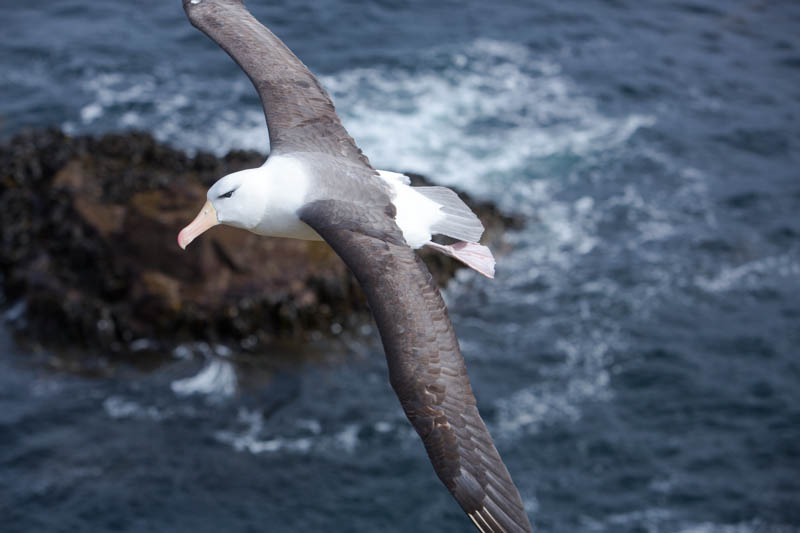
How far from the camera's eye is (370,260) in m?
8.25

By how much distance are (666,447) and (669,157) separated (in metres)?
9.22

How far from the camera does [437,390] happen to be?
7797mm

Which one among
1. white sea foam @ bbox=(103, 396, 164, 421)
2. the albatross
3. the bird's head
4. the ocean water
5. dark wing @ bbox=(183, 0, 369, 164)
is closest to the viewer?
the albatross

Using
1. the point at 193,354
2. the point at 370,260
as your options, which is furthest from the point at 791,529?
the point at 370,260

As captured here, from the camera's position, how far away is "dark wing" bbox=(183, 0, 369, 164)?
9.84 m

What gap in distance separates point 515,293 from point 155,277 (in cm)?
708

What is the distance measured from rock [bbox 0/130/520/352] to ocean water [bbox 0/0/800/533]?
0.50 m

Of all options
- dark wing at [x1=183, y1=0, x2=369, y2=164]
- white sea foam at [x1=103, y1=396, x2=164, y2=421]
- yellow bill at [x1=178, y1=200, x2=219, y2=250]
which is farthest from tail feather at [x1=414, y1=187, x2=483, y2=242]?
white sea foam at [x1=103, y1=396, x2=164, y2=421]

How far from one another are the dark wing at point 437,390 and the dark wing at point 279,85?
1.99 m

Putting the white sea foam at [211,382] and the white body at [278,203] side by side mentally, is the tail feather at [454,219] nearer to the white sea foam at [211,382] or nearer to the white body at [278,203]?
the white body at [278,203]

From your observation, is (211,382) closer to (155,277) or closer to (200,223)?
(155,277)

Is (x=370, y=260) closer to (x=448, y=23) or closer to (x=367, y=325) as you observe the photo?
(x=367, y=325)

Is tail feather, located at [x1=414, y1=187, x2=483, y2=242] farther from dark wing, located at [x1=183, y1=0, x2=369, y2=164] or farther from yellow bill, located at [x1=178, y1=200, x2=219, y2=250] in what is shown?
yellow bill, located at [x1=178, y1=200, x2=219, y2=250]

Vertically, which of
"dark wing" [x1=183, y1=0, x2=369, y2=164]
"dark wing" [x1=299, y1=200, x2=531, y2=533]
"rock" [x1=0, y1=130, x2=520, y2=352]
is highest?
"dark wing" [x1=183, y1=0, x2=369, y2=164]
